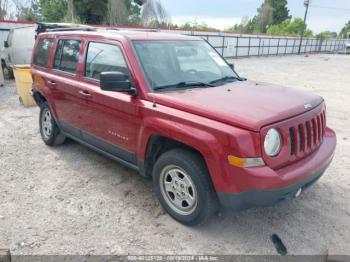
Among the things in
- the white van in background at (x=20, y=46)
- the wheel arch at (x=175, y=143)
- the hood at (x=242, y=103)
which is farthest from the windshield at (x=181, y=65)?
the white van in background at (x=20, y=46)

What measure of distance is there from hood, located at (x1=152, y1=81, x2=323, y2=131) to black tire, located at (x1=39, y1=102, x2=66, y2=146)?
8.70ft

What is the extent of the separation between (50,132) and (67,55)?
4.84 ft

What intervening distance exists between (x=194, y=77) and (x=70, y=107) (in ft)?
6.31

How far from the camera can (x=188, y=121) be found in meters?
2.86

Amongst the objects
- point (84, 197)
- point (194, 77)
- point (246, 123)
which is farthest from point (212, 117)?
point (84, 197)

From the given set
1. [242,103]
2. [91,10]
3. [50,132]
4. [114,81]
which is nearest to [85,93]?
[114,81]

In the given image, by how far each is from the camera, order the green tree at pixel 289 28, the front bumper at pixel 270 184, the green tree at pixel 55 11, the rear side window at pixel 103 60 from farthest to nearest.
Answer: the green tree at pixel 289 28 → the green tree at pixel 55 11 → the rear side window at pixel 103 60 → the front bumper at pixel 270 184

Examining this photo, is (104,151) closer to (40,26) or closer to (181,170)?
(181,170)

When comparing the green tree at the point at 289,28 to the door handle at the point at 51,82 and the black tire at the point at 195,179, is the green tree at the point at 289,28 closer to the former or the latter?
the door handle at the point at 51,82

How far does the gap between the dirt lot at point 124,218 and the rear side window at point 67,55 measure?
141cm

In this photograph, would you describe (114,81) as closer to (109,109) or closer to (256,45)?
(109,109)

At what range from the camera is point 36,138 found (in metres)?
5.86

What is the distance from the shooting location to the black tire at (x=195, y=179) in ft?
9.50

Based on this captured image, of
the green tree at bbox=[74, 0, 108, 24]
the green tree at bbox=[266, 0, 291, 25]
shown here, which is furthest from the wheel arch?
the green tree at bbox=[266, 0, 291, 25]
